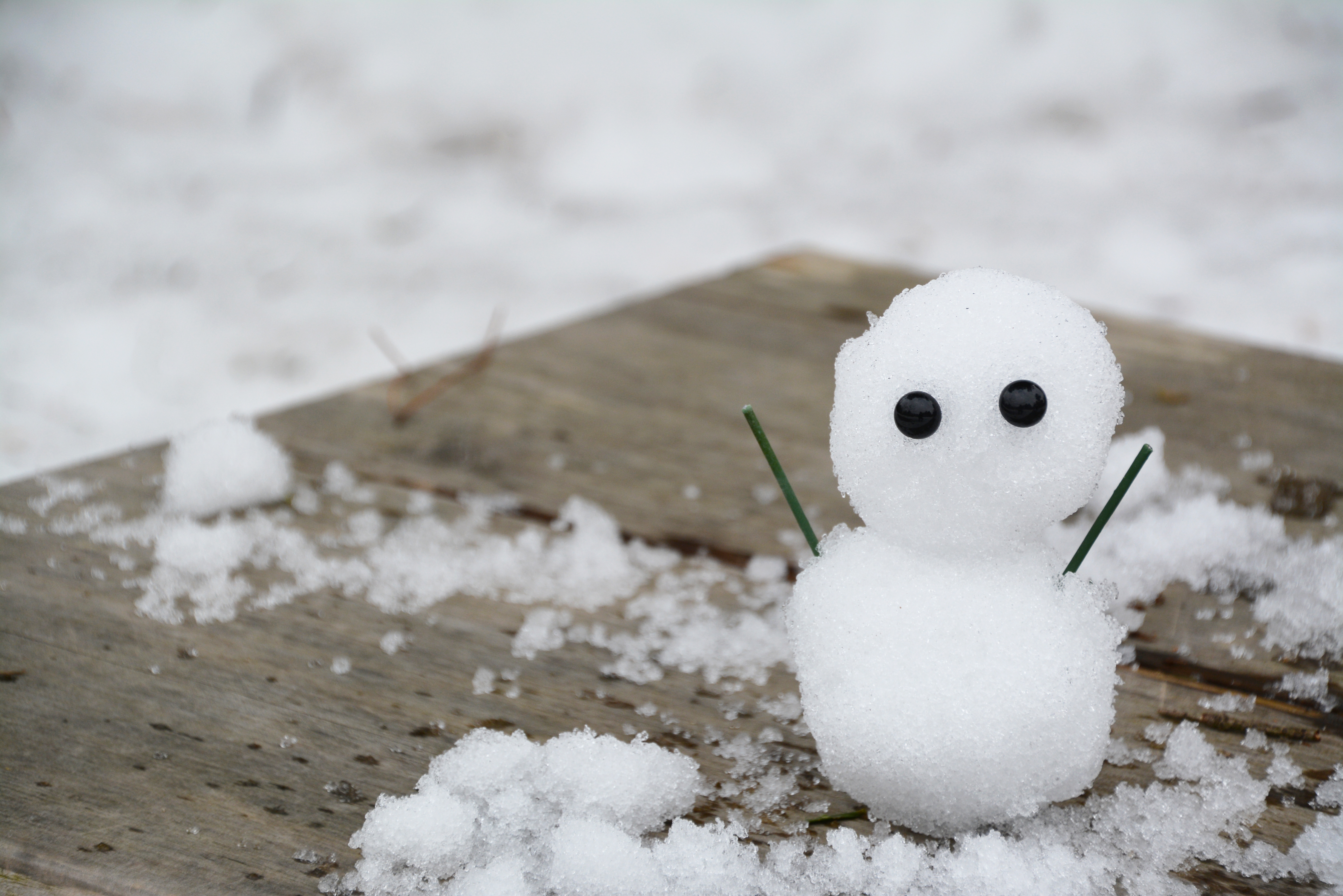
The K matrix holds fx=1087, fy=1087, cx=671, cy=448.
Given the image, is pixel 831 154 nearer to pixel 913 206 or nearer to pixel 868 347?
pixel 913 206

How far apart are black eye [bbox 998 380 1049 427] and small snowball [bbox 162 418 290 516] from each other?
2.75 ft

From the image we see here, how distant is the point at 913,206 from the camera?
11.3 ft

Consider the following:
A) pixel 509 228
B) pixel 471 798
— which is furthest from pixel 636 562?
pixel 509 228

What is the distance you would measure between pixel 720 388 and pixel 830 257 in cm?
54

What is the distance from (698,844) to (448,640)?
343 mm

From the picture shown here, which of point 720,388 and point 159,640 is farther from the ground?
point 720,388

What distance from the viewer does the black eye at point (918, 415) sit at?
2.19 ft

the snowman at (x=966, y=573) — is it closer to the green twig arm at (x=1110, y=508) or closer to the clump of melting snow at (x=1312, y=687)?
the green twig arm at (x=1110, y=508)

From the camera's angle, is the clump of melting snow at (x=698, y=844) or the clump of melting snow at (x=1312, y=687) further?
the clump of melting snow at (x=1312, y=687)

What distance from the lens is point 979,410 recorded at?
67 centimetres

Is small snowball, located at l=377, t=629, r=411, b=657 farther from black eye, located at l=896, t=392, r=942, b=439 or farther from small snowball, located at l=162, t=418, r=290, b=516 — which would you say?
black eye, located at l=896, t=392, r=942, b=439

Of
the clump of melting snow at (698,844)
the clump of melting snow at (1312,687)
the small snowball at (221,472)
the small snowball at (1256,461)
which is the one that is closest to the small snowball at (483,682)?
the clump of melting snow at (698,844)

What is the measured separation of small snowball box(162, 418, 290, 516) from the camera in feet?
3.84

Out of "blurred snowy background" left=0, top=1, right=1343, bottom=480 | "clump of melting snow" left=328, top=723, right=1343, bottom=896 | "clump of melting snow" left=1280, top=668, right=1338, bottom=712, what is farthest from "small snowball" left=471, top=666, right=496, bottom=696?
"blurred snowy background" left=0, top=1, right=1343, bottom=480
